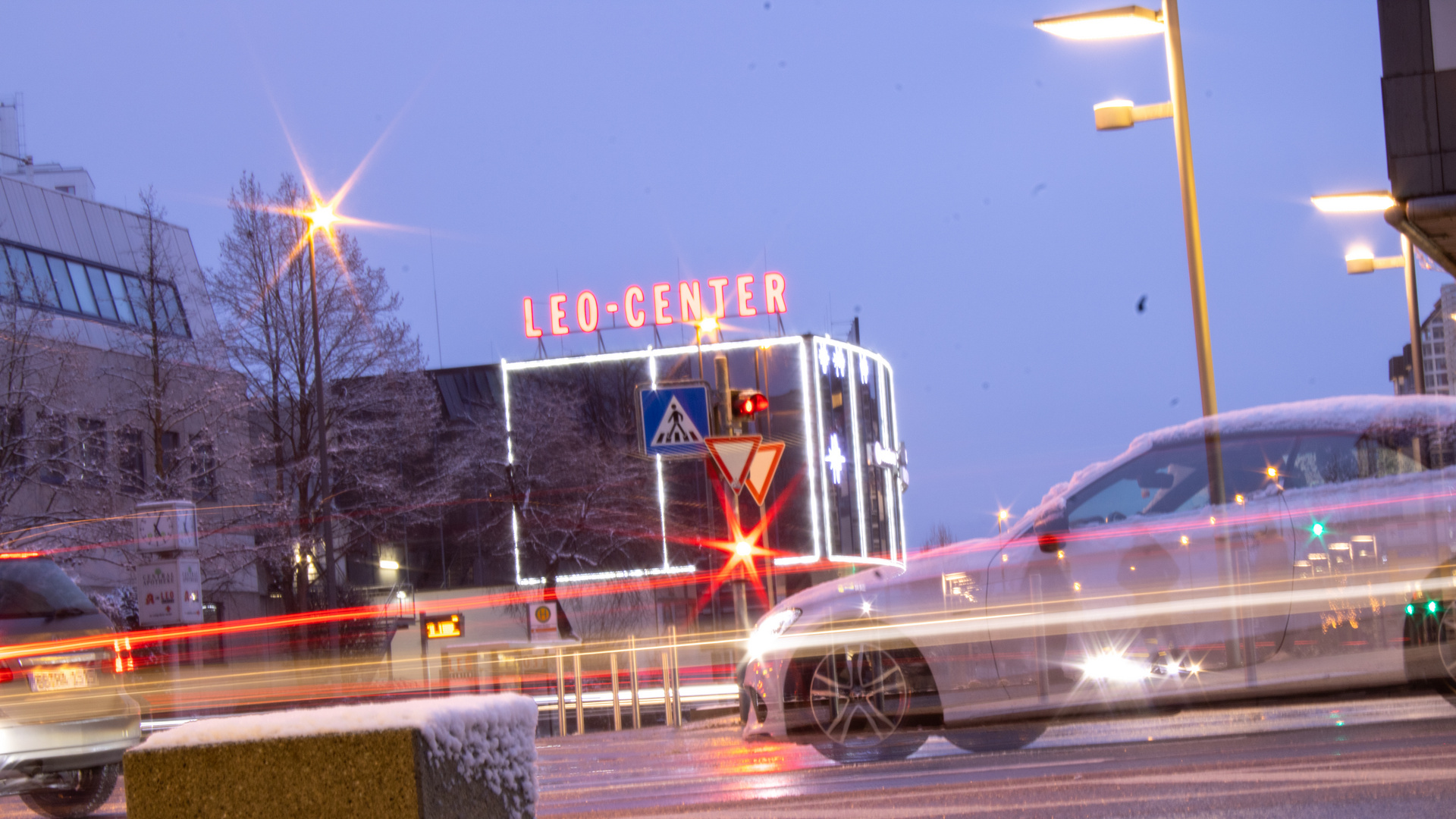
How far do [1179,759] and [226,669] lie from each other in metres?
26.0

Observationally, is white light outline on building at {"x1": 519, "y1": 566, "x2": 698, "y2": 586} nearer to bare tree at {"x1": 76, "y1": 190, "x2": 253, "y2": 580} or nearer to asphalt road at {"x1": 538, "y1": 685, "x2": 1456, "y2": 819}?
bare tree at {"x1": 76, "y1": 190, "x2": 253, "y2": 580}

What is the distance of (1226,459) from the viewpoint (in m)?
8.72

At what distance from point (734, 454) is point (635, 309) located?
39.5 meters

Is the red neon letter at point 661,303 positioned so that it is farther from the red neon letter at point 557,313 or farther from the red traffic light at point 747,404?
the red traffic light at point 747,404

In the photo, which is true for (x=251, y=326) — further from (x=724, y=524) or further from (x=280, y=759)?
(x=280, y=759)

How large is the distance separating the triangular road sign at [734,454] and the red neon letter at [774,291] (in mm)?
39840

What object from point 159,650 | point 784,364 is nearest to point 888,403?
point 784,364

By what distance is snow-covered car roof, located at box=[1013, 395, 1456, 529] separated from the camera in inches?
332

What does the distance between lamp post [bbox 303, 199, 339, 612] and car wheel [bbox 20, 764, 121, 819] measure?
19275 mm

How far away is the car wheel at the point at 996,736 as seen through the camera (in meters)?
8.68

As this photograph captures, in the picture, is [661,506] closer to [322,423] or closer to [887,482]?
[887,482]

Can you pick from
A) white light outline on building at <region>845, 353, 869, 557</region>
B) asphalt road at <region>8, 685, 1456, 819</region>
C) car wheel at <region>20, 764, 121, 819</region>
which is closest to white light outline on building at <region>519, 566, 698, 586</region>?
white light outline on building at <region>845, 353, 869, 557</region>

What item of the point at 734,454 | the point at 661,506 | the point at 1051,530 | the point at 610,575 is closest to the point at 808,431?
the point at 661,506

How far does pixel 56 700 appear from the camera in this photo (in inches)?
319
